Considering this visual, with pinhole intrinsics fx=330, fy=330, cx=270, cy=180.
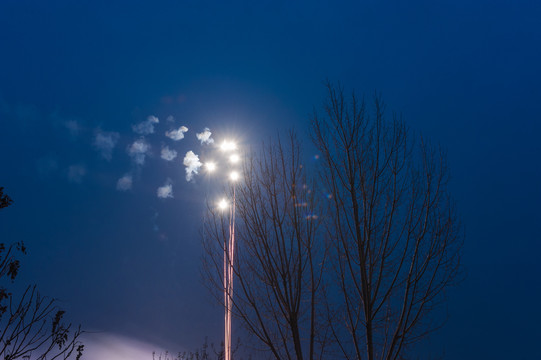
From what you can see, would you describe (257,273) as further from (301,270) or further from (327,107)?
(327,107)

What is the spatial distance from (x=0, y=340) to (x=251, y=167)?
4.07 metres

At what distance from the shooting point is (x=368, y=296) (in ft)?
16.1

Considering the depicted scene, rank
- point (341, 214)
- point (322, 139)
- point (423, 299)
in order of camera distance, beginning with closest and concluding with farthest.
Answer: point (423, 299), point (341, 214), point (322, 139)

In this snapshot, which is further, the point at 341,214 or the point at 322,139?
the point at 322,139

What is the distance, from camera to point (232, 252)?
6094 millimetres

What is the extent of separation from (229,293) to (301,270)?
131cm

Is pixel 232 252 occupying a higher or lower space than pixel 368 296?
higher

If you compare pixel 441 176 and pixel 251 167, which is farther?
pixel 251 167

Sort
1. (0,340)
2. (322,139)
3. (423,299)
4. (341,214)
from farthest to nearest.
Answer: (322,139) → (341,214) → (423,299) → (0,340)

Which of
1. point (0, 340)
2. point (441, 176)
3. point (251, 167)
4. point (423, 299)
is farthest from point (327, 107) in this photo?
point (0, 340)

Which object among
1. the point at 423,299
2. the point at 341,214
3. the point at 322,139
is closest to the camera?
the point at 423,299

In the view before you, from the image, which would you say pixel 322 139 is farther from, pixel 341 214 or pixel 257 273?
pixel 257 273

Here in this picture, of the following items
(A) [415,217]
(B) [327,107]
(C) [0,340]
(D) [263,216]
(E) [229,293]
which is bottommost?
(C) [0,340]

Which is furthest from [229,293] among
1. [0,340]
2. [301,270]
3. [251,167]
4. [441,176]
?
[441,176]
